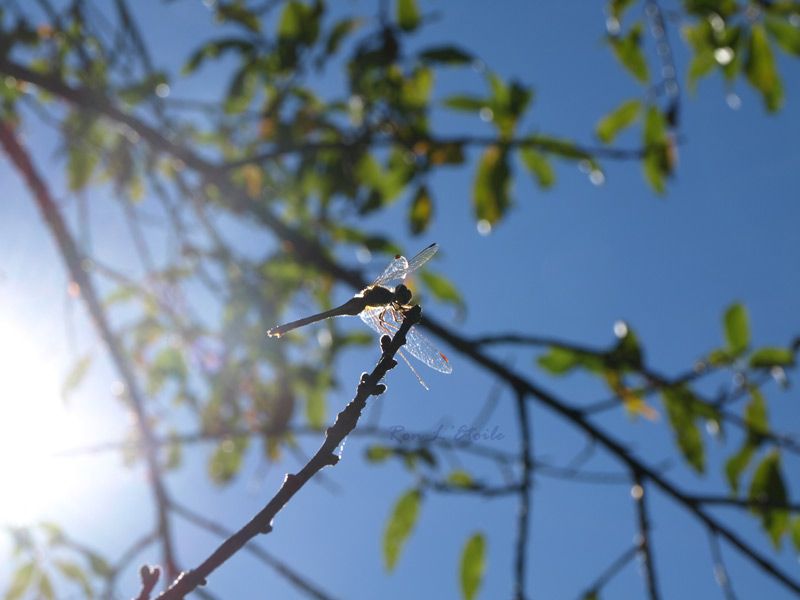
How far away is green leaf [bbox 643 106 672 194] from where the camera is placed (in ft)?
9.92

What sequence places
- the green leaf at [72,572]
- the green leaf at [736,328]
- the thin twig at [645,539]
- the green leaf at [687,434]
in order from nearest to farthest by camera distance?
the thin twig at [645,539]
the green leaf at [736,328]
the green leaf at [687,434]
the green leaf at [72,572]

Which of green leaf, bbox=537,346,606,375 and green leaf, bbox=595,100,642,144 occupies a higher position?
green leaf, bbox=595,100,642,144

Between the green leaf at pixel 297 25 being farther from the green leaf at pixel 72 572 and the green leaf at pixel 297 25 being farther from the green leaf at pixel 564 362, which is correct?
the green leaf at pixel 72 572

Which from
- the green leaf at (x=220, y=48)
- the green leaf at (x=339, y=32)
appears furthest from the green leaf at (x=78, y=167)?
the green leaf at (x=339, y=32)

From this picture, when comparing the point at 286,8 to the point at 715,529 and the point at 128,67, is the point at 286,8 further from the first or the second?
the point at 715,529

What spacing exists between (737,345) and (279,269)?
2.23 meters

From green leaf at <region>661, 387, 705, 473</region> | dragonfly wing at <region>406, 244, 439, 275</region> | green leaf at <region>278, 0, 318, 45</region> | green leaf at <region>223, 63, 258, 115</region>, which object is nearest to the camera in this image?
dragonfly wing at <region>406, 244, 439, 275</region>

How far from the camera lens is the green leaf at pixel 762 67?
9.35 feet

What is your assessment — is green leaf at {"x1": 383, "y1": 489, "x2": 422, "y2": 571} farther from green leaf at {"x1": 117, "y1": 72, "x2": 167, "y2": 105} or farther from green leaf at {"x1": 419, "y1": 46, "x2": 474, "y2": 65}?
green leaf at {"x1": 117, "y1": 72, "x2": 167, "y2": 105}

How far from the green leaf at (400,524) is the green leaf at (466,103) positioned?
1823mm

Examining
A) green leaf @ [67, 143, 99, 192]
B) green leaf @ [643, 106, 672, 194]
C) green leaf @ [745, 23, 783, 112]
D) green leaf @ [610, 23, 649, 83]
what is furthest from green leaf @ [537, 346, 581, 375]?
green leaf @ [67, 143, 99, 192]

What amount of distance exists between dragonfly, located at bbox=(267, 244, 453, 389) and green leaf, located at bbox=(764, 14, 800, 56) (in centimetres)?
227

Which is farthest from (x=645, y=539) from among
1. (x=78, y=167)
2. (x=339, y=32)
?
(x=78, y=167)

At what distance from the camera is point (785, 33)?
9.14 ft
